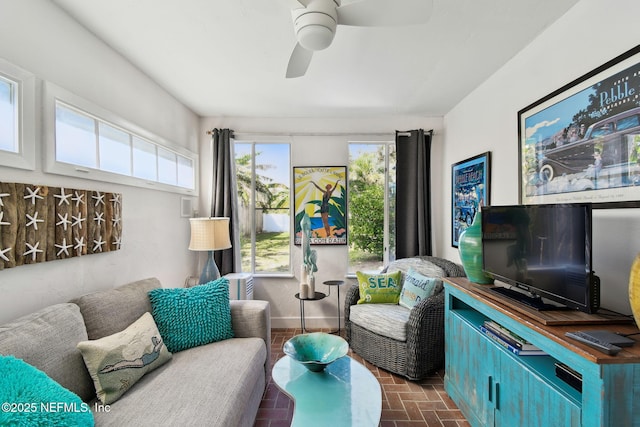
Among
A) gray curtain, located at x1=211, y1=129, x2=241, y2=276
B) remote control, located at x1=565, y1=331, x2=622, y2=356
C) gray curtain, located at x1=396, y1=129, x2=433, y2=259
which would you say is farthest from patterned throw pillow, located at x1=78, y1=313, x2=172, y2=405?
gray curtain, located at x1=396, y1=129, x2=433, y2=259

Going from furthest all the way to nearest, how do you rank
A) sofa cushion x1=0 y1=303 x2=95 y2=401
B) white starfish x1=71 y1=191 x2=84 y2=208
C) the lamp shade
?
1. the lamp shade
2. white starfish x1=71 y1=191 x2=84 y2=208
3. sofa cushion x1=0 y1=303 x2=95 y2=401

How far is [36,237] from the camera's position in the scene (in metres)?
1.41

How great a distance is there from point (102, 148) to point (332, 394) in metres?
2.14

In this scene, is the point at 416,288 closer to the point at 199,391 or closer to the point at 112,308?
the point at 199,391

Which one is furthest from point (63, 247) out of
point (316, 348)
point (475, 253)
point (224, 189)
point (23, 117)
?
point (475, 253)

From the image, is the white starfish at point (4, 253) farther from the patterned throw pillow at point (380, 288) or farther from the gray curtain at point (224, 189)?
the patterned throw pillow at point (380, 288)

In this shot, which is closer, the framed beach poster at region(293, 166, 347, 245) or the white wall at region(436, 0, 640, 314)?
the white wall at region(436, 0, 640, 314)

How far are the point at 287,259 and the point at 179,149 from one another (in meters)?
1.74

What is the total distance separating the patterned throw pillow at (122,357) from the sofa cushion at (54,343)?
5cm

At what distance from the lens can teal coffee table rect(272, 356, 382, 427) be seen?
125 cm

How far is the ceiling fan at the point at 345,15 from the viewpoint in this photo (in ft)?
4.00

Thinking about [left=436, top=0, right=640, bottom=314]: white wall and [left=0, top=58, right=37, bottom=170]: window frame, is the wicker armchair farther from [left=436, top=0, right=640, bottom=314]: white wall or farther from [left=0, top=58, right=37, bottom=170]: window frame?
[left=0, top=58, right=37, bottom=170]: window frame

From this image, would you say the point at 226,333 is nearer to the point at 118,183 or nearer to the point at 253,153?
the point at 118,183

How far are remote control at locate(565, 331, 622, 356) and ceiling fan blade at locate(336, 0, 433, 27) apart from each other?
145 cm
